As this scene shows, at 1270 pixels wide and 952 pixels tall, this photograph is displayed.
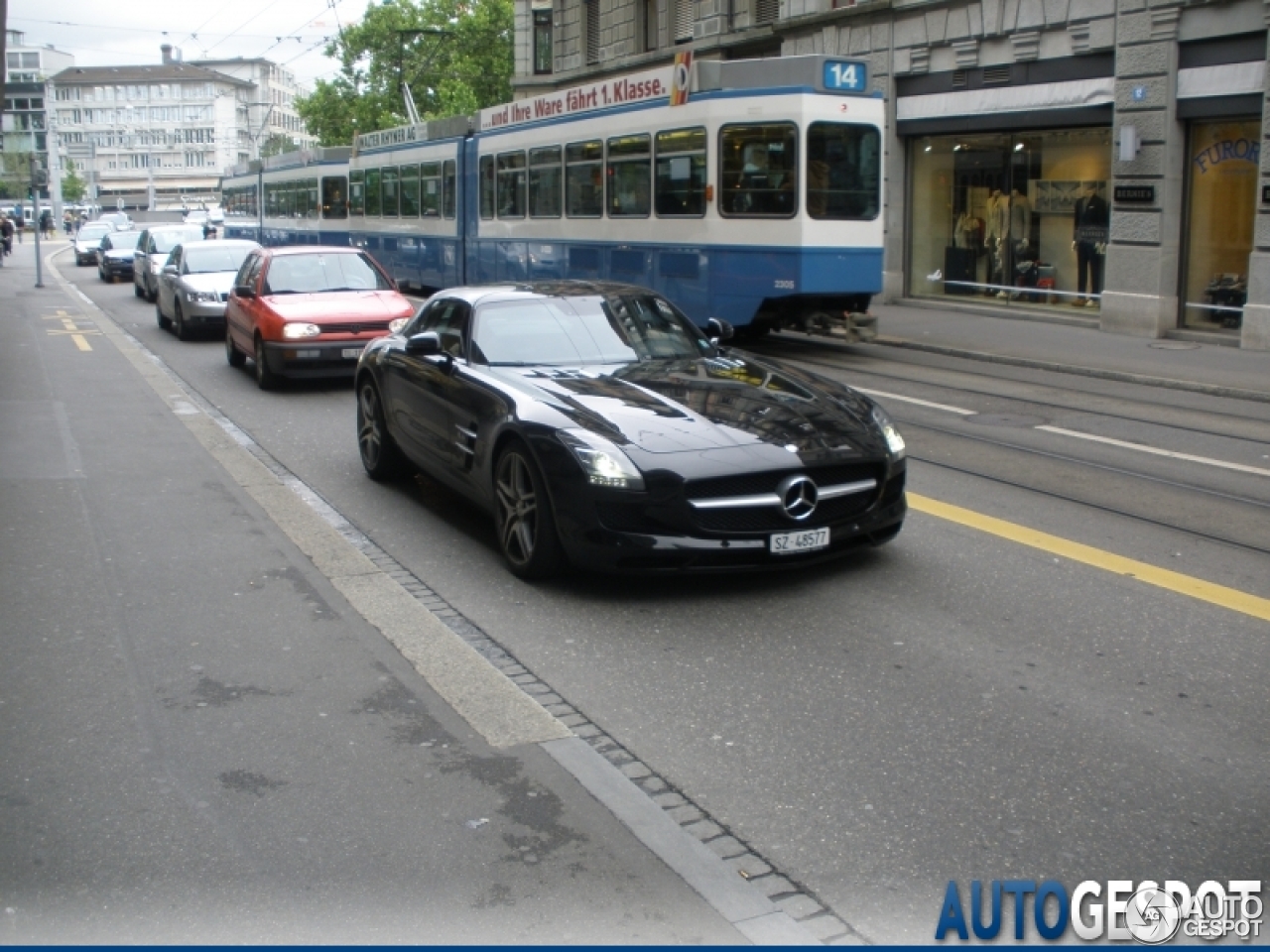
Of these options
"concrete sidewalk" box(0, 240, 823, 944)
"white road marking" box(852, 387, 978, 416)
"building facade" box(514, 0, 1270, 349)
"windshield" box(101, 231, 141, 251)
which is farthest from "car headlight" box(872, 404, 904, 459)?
"windshield" box(101, 231, 141, 251)

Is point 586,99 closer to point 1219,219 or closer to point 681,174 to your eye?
point 681,174

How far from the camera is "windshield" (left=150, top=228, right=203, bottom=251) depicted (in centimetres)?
3080

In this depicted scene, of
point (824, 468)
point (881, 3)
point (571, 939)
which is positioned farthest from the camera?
point (881, 3)

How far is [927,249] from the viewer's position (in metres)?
26.0

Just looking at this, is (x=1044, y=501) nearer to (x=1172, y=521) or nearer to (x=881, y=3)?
(x=1172, y=521)

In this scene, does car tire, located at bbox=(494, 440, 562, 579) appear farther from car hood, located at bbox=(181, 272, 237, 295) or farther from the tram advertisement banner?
car hood, located at bbox=(181, 272, 237, 295)

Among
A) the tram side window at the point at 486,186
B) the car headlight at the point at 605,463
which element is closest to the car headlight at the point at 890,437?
the car headlight at the point at 605,463

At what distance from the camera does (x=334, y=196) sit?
34.6 m

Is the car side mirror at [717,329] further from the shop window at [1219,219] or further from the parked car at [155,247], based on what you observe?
the parked car at [155,247]

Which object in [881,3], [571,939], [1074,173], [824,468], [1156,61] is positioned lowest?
[571,939]

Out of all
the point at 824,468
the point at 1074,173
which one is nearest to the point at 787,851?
the point at 824,468

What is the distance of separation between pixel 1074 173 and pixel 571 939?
67.2ft

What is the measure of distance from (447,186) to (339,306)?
11.9m

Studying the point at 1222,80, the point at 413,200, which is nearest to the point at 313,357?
the point at 1222,80
